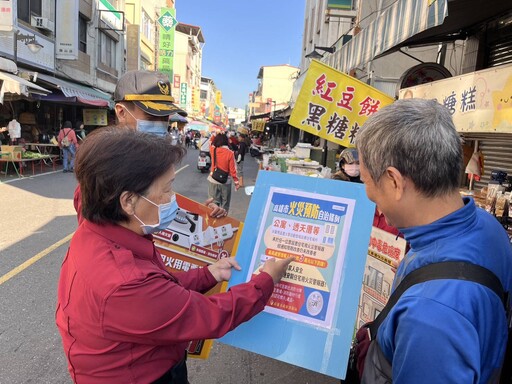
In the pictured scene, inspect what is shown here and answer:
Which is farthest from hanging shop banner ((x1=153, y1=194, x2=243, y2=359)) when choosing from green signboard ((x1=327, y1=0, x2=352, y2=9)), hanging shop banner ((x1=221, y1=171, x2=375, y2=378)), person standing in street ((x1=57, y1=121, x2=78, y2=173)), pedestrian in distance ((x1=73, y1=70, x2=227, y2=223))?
green signboard ((x1=327, y1=0, x2=352, y2=9))

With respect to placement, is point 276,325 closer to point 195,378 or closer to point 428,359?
point 428,359

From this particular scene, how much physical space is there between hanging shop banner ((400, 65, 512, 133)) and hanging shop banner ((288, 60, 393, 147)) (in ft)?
2.47

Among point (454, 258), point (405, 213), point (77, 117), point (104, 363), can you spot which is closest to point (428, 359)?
point (454, 258)

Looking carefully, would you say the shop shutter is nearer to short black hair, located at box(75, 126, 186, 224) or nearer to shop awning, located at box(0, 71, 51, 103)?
short black hair, located at box(75, 126, 186, 224)

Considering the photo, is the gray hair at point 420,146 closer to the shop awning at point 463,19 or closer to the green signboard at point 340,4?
the shop awning at point 463,19

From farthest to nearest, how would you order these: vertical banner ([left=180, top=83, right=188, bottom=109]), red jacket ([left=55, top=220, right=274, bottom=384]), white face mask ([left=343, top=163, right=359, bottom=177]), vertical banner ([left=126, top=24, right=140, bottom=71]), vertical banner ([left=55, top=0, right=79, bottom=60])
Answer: vertical banner ([left=180, top=83, right=188, bottom=109])
vertical banner ([left=126, top=24, right=140, bottom=71])
vertical banner ([left=55, top=0, right=79, bottom=60])
white face mask ([left=343, top=163, right=359, bottom=177])
red jacket ([left=55, top=220, right=274, bottom=384])

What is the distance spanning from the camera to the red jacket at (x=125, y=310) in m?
1.11

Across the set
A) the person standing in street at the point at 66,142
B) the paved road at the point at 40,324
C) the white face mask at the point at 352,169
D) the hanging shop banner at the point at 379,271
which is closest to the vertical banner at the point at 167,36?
the person standing in street at the point at 66,142

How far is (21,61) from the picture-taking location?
13.5 meters

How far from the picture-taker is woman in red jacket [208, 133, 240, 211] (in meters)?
7.09

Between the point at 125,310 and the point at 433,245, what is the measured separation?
0.93m

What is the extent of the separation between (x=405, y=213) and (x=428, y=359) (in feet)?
1.34

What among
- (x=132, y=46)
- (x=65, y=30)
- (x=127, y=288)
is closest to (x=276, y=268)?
(x=127, y=288)

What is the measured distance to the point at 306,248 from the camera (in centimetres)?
158
